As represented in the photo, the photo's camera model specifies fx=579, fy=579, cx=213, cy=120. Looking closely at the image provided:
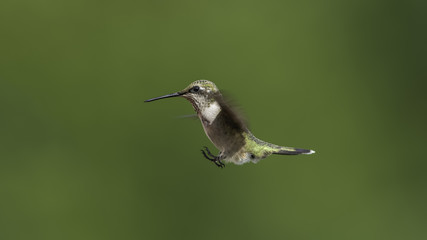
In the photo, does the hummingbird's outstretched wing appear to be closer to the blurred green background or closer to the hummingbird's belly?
the hummingbird's belly

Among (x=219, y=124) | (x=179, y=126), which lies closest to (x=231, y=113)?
(x=219, y=124)

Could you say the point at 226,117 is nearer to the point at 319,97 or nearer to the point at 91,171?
the point at 91,171

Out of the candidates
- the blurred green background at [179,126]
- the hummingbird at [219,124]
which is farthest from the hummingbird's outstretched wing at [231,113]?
the blurred green background at [179,126]

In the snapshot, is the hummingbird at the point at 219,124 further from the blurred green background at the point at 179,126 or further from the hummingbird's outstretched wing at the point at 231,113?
the blurred green background at the point at 179,126

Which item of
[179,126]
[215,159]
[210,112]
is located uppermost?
[210,112]

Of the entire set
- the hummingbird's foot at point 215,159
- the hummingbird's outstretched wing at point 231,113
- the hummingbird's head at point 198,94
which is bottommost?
the hummingbird's foot at point 215,159

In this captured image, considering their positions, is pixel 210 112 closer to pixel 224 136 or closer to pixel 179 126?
pixel 224 136
